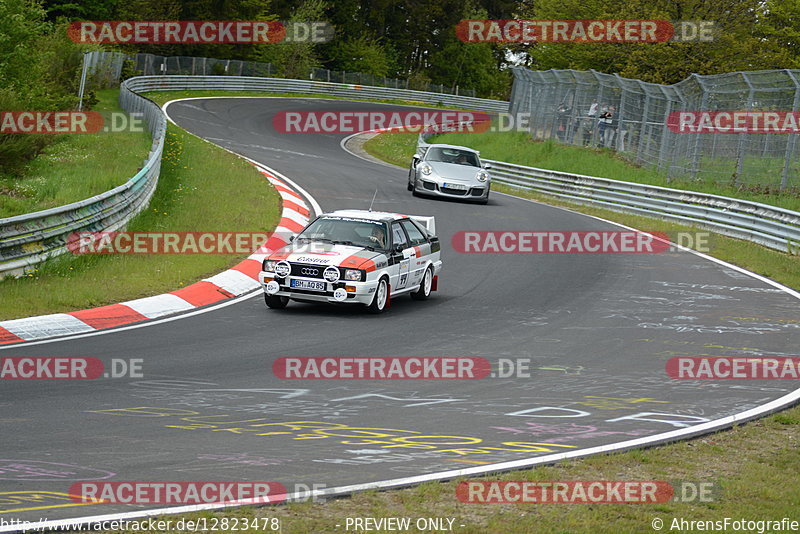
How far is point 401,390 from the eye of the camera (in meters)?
9.34

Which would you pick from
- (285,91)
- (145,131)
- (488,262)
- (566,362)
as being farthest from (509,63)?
(566,362)

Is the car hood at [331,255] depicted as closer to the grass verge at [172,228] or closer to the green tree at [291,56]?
the grass verge at [172,228]

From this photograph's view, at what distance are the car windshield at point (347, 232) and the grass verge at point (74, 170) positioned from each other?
5.11 meters

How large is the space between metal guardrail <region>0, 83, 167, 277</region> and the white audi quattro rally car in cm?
304

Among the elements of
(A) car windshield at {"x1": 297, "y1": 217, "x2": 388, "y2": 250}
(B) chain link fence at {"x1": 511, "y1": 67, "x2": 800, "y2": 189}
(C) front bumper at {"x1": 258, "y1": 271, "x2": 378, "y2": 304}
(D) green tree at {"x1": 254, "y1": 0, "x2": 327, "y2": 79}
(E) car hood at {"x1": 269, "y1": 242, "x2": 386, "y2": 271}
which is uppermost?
(D) green tree at {"x1": 254, "y1": 0, "x2": 327, "y2": 79}

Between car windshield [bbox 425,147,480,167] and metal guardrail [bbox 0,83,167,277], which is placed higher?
car windshield [bbox 425,147,480,167]

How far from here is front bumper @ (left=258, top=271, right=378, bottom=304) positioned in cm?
1287

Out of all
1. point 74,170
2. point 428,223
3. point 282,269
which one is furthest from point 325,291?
point 74,170

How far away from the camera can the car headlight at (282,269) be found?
1298 centimetres

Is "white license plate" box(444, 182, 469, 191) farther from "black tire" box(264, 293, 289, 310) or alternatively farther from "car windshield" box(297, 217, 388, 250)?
"black tire" box(264, 293, 289, 310)

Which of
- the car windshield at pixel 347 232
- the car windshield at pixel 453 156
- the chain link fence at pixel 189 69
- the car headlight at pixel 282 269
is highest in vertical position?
the chain link fence at pixel 189 69

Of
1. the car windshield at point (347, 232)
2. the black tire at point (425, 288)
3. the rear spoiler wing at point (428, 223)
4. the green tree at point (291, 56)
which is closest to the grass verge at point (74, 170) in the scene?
the car windshield at point (347, 232)

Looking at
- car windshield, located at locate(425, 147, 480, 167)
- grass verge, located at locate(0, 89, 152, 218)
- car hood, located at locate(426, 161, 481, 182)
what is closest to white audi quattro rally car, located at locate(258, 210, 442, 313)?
grass verge, located at locate(0, 89, 152, 218)

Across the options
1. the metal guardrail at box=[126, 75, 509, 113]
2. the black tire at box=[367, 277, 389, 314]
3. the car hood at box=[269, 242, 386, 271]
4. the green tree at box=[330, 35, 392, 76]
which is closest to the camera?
the car hood at box=[269, 242, 386, 271]
